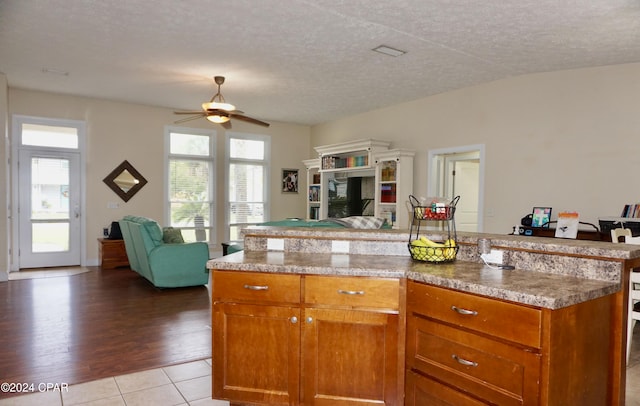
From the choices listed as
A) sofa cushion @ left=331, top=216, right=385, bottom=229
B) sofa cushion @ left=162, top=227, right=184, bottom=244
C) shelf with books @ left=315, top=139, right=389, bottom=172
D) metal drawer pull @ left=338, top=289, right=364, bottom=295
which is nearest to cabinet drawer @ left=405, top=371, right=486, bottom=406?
metal drawer pull @ left=338, top=289, right=364, bottom=295

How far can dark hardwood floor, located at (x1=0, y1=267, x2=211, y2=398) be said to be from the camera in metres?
2.92

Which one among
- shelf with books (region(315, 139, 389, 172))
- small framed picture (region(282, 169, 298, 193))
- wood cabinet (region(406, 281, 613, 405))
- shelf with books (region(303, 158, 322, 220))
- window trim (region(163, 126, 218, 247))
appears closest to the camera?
wood cabinet (region(406, 281, 613, 405))

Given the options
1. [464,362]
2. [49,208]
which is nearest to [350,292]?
[464,362]

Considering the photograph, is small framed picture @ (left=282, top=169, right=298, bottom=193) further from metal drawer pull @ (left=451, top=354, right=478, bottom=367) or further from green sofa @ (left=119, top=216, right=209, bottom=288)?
metal drawer pull @ (left=451, top=354, right=478, bottom=367)

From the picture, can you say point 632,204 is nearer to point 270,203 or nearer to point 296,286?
point 296,286

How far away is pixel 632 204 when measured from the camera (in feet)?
13.8

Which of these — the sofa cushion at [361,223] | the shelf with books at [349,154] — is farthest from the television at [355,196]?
the sofa cushion at [361,223]

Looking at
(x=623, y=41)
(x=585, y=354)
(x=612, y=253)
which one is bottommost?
(x=585, y=354)

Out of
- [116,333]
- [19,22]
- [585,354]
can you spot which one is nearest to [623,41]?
[585,354]

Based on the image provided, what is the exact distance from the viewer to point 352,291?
80.0 inches

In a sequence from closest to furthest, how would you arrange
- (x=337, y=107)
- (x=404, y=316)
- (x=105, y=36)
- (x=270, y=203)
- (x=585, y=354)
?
(x=585, y=354) → (x=404, y=316) → (x=105, y=36) → (x=337, y=107) → (x=270, y=203)

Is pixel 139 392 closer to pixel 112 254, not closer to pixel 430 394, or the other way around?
pixel 430 394

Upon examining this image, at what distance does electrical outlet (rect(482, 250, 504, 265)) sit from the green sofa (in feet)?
12.8

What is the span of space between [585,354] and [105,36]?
460cm
